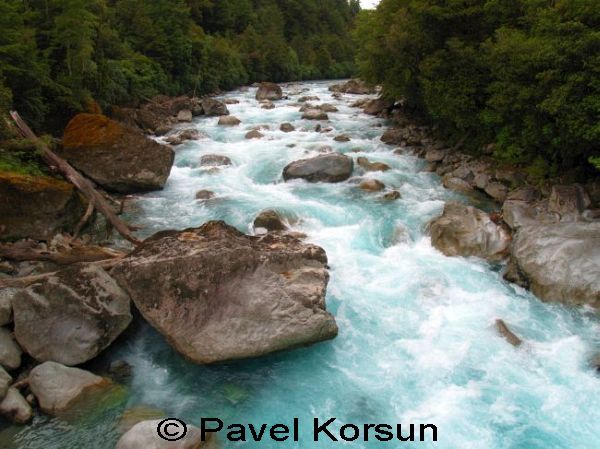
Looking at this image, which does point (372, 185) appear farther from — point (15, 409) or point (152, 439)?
point (15, 409)

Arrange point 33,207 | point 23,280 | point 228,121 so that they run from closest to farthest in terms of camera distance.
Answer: point 23,280 → point 33,207 → point 228,121

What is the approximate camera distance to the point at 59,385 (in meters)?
6.60

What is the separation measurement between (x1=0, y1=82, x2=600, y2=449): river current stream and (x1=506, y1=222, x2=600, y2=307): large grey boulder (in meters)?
0.33

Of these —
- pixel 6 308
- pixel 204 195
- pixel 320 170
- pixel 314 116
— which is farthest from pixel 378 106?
pixel 6 308

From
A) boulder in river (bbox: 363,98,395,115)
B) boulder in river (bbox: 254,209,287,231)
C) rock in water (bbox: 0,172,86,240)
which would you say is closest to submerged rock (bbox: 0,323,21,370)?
rock in water (bbox: 0,172,86,240)

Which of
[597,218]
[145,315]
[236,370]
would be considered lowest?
[236,370]

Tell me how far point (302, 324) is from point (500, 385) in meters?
3.37

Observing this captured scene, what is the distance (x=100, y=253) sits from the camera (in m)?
9.50

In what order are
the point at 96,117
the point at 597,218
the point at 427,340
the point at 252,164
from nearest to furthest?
the point at 427,340 → the point at 597,218 → the point at 96,117 → the point at 252,164

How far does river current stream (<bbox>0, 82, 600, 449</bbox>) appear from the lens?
645 centimetres

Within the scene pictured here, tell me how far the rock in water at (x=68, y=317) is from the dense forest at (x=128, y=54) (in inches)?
275

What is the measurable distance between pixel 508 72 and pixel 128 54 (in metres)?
22.4

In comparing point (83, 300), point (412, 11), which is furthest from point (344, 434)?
point (412, 11)

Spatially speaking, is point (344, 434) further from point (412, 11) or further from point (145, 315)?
point (412, 11)
